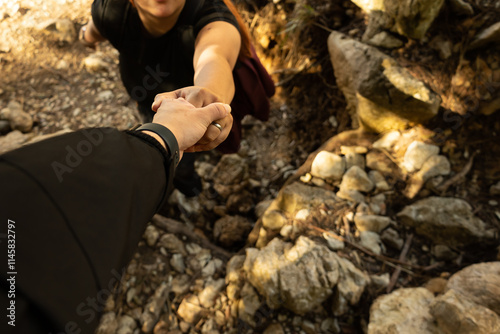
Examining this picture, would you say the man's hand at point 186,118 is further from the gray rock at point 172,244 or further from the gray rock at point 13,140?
the gray rock at point 13,140

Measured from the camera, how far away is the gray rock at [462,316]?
98 centimetres

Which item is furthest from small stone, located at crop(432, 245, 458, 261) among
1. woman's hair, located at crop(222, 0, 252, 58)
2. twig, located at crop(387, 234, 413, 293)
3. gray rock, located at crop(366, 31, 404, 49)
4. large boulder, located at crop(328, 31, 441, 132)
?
woman's hair, located at crop(222, 0, 252, 58)

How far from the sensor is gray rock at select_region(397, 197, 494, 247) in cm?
148

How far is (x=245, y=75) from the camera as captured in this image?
1368 millimetres

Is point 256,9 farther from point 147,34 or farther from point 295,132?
point 147,34

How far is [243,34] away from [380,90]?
1.16 meters

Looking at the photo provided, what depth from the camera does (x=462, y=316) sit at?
1.02m

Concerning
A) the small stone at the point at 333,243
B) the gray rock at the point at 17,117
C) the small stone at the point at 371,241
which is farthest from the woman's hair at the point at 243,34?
the gray rock at the point at 17,117

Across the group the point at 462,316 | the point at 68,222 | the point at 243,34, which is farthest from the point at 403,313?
the point at 243,34

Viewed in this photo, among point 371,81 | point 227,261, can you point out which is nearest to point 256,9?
point 371,81

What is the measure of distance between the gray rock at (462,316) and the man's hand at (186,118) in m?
1.19

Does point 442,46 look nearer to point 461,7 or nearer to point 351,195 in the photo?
point 461,7

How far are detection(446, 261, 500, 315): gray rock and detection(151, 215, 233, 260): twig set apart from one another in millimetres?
1400

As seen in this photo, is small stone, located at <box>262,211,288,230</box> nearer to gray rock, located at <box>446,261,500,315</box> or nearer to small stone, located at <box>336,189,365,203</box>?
small stone, located at <box>336,189,365,203</box>
